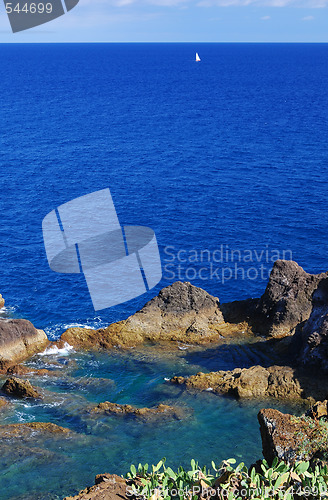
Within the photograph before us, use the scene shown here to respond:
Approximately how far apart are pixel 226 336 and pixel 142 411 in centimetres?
1446

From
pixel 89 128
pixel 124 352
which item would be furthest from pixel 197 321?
pixel 89 128

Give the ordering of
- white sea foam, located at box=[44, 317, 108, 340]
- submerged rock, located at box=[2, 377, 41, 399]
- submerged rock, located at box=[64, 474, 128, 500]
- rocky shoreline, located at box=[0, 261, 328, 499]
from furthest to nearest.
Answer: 1. white sea foam, located at box=[44, 317, 108, 340]
2. rocky shoreline, located at box=[0, 261, 328, 499]
3. submerged rock, located at box=[2, 377, 41, 399]
4. submerged rock, located at box=[64, 474, 128, 500]

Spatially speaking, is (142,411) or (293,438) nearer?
(293,438)

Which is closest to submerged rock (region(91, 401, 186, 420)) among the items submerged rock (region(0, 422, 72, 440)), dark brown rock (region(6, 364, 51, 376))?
submerged rock (region(0, 422, 72, 440))

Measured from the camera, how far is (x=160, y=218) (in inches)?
3408

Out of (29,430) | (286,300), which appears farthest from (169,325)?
(29,430)

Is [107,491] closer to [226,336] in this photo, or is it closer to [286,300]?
[226,336]

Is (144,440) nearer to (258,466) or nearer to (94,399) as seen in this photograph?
(94,399)

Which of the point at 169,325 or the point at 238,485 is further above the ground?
the point at 238,485

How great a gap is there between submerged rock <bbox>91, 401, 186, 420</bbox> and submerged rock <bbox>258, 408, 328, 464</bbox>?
13939 mm

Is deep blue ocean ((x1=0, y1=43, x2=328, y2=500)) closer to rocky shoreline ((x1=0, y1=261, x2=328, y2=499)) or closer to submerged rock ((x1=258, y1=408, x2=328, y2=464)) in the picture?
rocky shoreline ((x1=0, y1=261, x2=328, y2=499))

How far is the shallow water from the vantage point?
33.9 m

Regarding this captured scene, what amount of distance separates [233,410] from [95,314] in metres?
23.8

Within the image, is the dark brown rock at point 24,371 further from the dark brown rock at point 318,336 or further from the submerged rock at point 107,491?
the submerged rock at point 107,491
